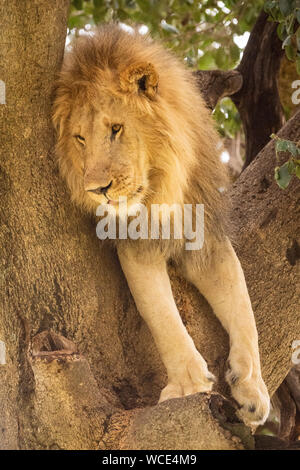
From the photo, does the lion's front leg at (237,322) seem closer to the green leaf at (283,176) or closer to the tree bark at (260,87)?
the green leaf at (283,176)

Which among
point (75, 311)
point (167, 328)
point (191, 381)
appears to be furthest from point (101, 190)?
point (191, 381)

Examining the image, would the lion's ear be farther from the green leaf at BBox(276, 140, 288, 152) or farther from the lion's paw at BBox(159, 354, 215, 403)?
the lion's paw at BBox(159, 354, 215, 403)

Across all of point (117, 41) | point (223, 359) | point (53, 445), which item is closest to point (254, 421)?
point (223, 359)

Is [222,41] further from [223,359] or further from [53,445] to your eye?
[53,445]

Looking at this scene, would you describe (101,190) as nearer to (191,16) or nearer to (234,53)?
(234,53)

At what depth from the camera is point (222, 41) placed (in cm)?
625

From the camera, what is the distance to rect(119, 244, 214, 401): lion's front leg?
3.53m

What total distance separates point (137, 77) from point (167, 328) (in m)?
1.26

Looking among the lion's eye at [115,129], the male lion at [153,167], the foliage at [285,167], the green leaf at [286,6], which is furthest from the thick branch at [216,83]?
the lion's eye at [115,129]

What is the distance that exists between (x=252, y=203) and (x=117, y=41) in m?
1.25

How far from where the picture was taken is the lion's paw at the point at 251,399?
3514 millimetres

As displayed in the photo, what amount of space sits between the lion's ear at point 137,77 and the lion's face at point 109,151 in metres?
0.10

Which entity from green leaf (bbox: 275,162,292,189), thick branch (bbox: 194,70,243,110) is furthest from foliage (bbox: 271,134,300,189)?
thick branch (bbox: 194,70,243,110)

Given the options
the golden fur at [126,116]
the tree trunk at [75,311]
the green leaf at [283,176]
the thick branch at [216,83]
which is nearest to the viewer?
the tree trunk at [75,311]
